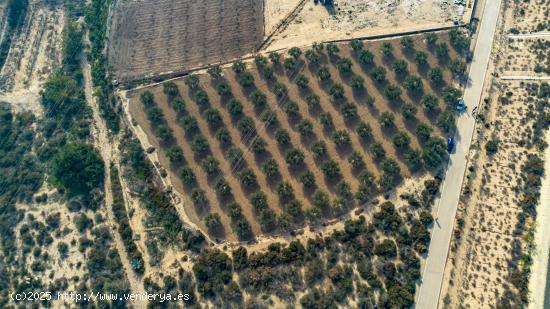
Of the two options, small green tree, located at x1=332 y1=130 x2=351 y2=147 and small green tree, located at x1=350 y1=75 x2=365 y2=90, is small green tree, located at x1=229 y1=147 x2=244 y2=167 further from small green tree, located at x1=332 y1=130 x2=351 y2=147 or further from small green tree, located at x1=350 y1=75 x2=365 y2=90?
small green tree, located at x1=350 y1=75 x2=365 y2=90

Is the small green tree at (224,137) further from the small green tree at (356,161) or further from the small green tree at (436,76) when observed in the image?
Result: the small green tree at (436,76)

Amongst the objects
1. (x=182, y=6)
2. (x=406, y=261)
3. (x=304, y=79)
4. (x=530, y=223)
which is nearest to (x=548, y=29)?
(x=530, y=223)

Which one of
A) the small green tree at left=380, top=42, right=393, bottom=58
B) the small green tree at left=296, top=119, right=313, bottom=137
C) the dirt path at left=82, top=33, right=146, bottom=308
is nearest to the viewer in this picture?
the dirt path at left=82, top=33, right=146, bottom=308

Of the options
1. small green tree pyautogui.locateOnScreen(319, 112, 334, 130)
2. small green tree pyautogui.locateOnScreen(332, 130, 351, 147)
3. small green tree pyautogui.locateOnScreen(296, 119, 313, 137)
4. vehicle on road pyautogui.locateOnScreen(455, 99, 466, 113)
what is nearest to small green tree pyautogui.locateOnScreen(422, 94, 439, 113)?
vehicle on road pyautogui.locateOnScreen(455, 99, 466, 113)

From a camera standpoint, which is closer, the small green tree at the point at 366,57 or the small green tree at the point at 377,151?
the small green tree at the point at 377,151

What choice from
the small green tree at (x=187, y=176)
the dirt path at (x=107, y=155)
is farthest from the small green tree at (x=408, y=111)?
the dirt path at (x=107, y=155)

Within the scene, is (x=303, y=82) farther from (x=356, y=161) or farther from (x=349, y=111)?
(x=356, y=161)
